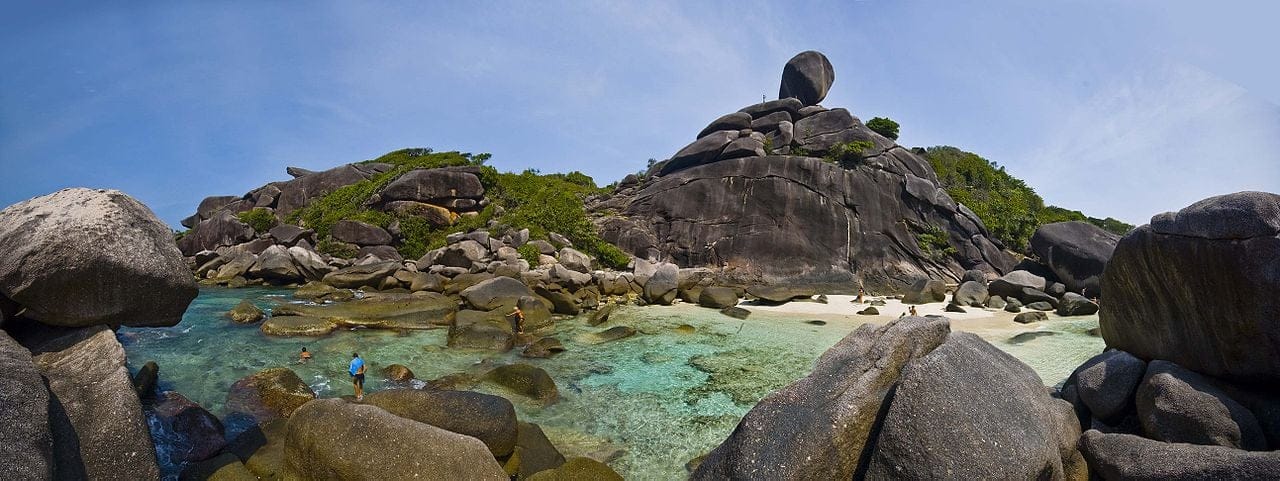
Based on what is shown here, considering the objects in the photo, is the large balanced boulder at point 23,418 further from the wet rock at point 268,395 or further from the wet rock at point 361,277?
the wet rock at point 361,277

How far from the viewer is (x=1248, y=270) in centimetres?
590

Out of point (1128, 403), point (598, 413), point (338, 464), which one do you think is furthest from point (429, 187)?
point (1128, 403)

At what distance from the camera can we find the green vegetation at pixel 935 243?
34.4 m

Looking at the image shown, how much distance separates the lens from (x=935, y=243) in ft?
114

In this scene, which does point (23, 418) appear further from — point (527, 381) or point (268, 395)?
point (527, 381)

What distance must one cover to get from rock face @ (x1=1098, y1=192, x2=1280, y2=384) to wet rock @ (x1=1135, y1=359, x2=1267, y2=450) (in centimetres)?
53

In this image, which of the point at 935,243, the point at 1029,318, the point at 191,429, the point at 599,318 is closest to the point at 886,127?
the point at 935,243

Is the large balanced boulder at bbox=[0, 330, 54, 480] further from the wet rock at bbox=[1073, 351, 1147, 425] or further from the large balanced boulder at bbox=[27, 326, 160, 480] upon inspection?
the wet rock at bbox=[1073, 351, 1147, 425]

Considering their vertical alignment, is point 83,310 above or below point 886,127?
below

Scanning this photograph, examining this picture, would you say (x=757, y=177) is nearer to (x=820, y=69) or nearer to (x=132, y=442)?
(x=820, y=69)

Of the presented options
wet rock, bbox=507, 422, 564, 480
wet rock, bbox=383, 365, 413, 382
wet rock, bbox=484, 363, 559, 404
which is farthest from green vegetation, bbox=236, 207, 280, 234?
wet rock, bbox=507, 422, 564, 480

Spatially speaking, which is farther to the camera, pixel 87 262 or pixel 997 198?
pixel 997 198

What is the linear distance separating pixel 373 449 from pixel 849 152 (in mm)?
36330

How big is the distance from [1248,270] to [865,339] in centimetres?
407
